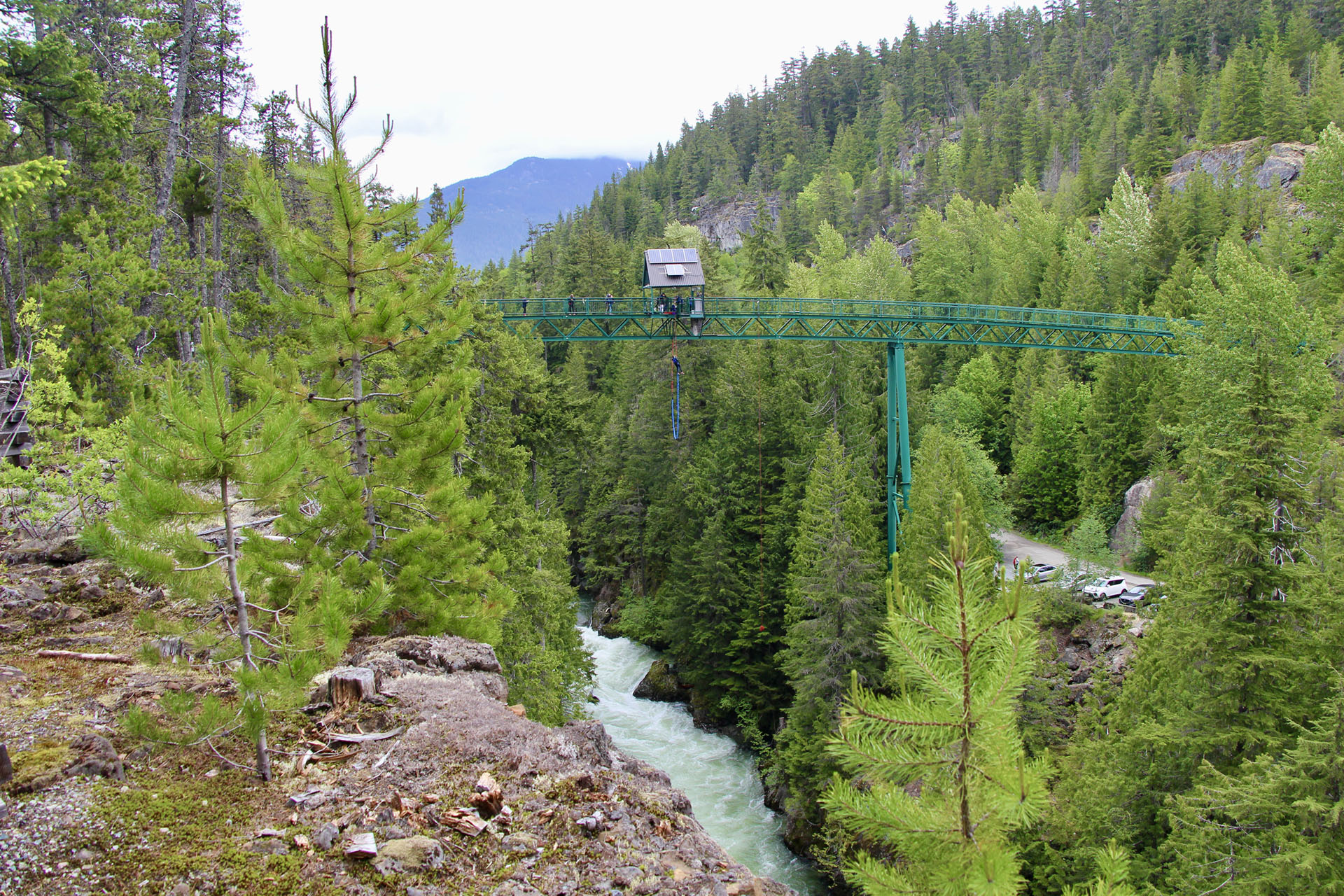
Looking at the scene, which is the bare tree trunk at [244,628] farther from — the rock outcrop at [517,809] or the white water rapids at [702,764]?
the white water rapids at [702,764]

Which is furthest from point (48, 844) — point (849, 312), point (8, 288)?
point (849, 312)

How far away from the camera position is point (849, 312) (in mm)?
34000

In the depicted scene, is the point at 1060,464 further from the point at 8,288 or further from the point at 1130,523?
the point at 8,288

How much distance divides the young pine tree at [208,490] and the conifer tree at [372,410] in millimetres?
3034

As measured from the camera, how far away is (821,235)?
5978 centimetres

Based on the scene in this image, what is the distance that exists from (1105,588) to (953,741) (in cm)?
2633

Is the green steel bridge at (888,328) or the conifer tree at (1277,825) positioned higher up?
the green steel bridge at (888,328)

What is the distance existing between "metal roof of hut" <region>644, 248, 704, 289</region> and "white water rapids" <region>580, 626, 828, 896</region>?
54.8ft

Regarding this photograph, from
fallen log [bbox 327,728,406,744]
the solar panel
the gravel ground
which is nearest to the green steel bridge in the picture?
the solar panel

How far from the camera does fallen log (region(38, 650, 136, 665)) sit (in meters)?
9.54

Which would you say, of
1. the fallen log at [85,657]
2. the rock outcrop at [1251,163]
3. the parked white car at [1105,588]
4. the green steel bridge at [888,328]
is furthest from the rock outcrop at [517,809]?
the rock outcrop at [1251,163]

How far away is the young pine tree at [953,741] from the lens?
477 cm

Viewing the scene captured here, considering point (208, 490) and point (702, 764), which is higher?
point (208, 490)

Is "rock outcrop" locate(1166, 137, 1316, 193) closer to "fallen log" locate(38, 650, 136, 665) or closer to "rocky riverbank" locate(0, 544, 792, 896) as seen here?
"rocky riverbank" locate(0, 544, 792, 896)
